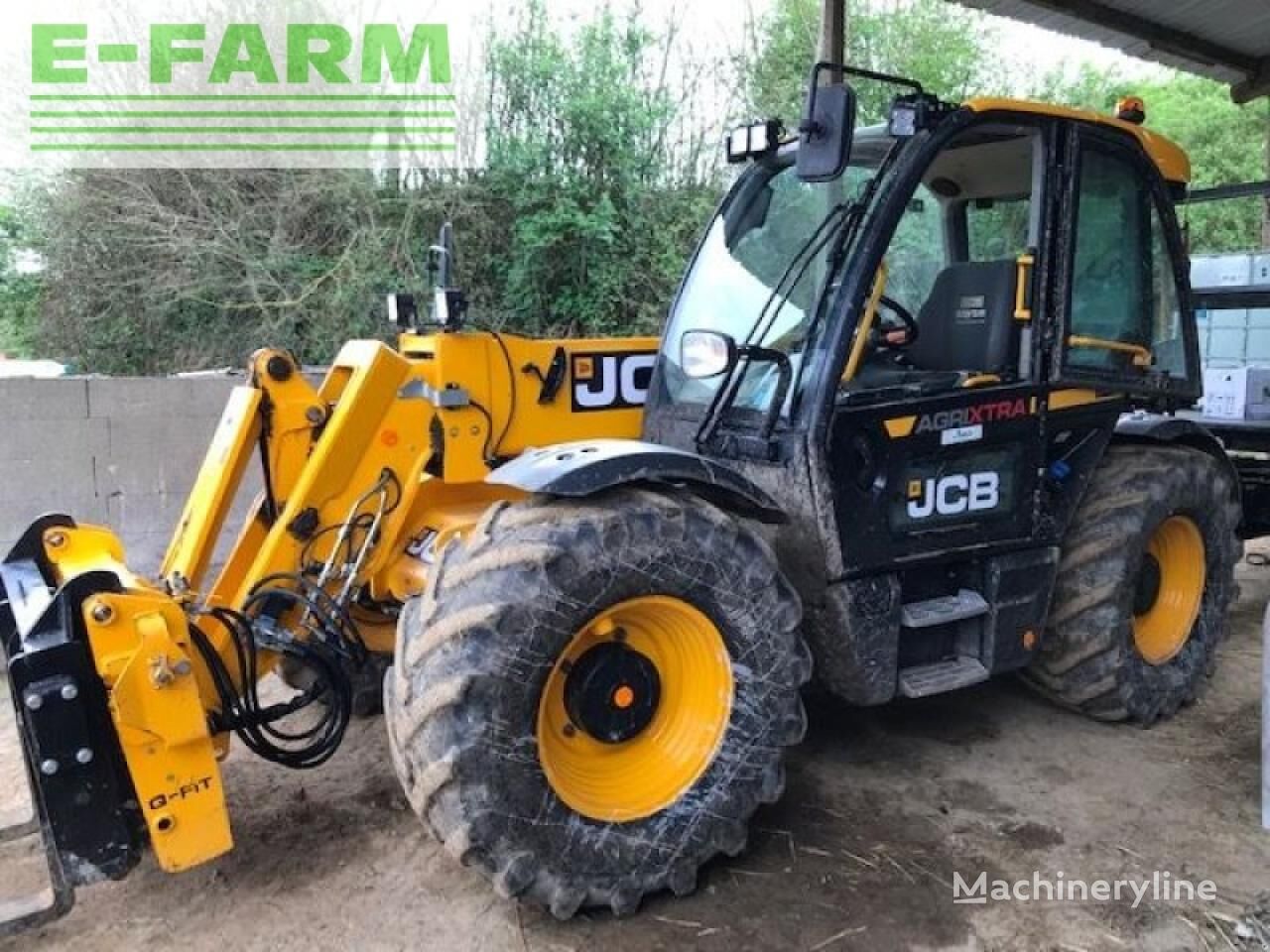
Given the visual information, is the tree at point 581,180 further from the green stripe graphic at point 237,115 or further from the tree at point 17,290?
the tree at point 17,290

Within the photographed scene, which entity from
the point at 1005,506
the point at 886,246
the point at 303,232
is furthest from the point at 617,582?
the point at 303,232

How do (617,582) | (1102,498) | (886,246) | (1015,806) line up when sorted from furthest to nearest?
(1102,498), (1015,806), (886,246), (617,582)

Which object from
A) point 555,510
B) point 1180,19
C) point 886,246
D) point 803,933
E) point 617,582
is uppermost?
point 1180,19

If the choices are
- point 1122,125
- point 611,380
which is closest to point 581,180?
point 611,380

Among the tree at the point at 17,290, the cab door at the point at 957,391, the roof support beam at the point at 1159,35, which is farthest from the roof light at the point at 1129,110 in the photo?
the tree at the point at 17,290

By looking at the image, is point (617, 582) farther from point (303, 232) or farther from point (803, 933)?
point (303, 232)

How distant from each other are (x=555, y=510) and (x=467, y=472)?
41.8 inches

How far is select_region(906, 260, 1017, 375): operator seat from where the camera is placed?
3.80 metres

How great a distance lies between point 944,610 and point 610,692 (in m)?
1.32

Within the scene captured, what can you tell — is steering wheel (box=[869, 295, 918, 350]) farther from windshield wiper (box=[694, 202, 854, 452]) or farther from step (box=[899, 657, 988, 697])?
step (box=[899, 657, 988, 697])

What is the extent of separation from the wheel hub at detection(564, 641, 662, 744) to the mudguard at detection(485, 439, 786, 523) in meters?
0.48

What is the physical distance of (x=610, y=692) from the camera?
9.75 feet

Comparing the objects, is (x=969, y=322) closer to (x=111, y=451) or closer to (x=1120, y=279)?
(x=1120, y=279)

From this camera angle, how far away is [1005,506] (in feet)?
12.5
